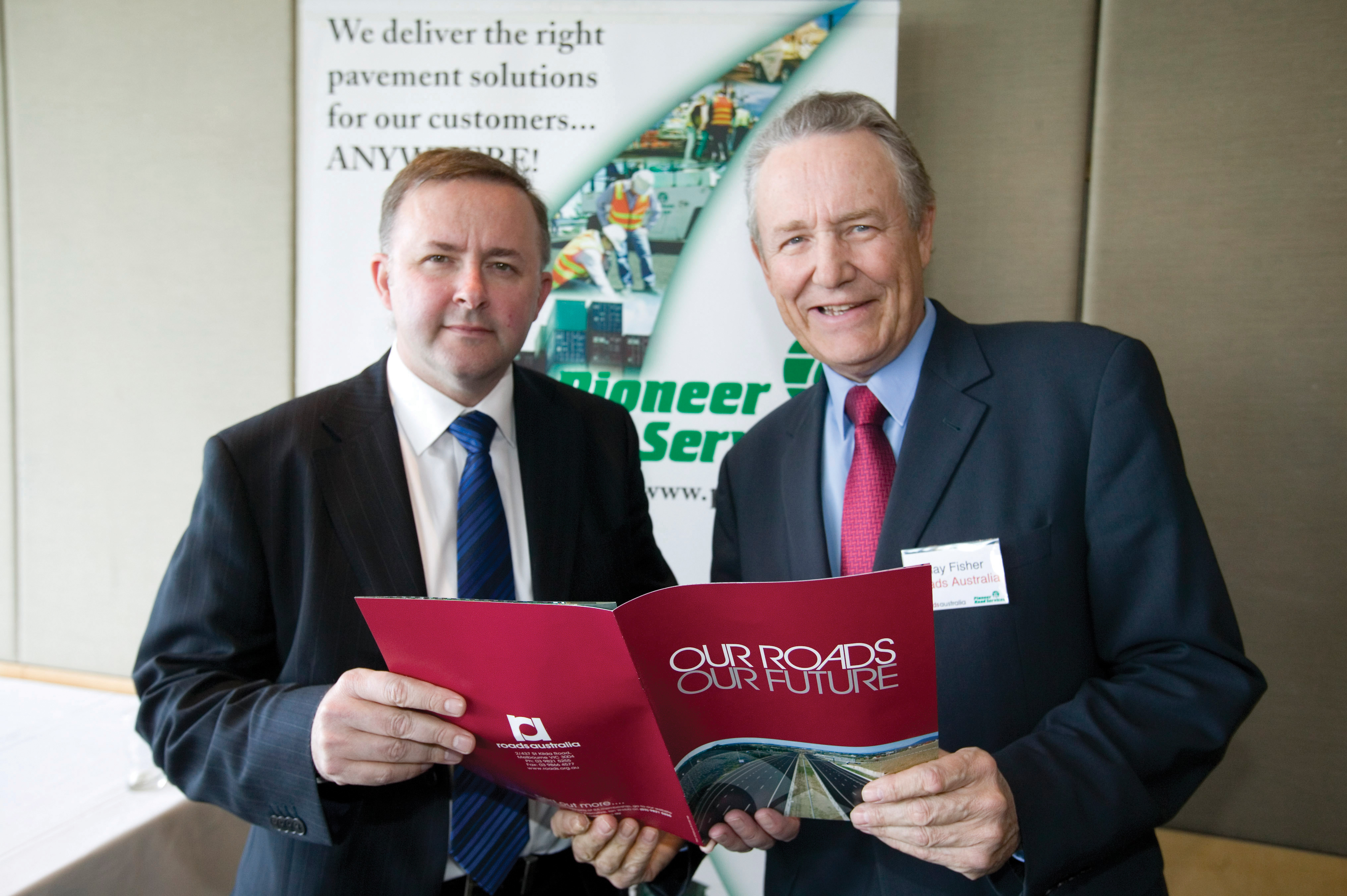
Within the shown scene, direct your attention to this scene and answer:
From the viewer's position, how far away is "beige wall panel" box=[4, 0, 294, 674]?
9.56 feet

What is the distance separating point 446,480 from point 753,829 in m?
0.86

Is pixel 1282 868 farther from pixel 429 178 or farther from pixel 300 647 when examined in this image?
pixel 429 178

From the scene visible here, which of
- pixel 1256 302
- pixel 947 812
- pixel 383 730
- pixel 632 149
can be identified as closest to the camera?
pixel 947 812

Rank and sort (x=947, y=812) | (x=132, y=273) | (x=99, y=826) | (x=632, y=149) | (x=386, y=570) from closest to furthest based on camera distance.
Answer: (x=947, y=812) → (x=386, y=570) → (x=99, y=826) → (x=632, y=149) → (x=132, y=273)

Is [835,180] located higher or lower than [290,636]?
higher

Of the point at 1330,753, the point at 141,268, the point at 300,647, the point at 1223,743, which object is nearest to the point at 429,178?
the point at 300,647

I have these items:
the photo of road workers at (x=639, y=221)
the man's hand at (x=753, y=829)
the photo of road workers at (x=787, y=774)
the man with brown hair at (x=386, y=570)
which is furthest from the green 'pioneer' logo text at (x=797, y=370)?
the photo of road workers at (x=787, y=774)

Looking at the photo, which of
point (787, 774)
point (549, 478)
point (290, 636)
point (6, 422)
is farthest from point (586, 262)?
point (6, 422)

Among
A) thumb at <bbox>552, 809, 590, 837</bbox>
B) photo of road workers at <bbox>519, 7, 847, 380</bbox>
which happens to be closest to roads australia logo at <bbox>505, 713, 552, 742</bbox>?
thumb at <bbox>552, 809, 590, 837</bbox>

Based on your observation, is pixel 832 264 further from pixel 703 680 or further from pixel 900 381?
pixel 703 680

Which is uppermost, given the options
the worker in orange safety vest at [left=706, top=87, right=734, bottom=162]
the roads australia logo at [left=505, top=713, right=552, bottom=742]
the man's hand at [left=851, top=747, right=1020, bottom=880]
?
the worker in orange safety vest at [left=706, top=87, right=734, bottom=162]

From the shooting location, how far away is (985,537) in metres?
1.36

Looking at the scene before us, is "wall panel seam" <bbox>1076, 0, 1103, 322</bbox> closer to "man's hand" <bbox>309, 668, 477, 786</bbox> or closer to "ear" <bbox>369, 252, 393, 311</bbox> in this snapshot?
"ear" <bbox>369, 252, 393, 311</bbox>

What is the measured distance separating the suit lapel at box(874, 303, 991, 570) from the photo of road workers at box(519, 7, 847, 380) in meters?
Answer: 1.13
